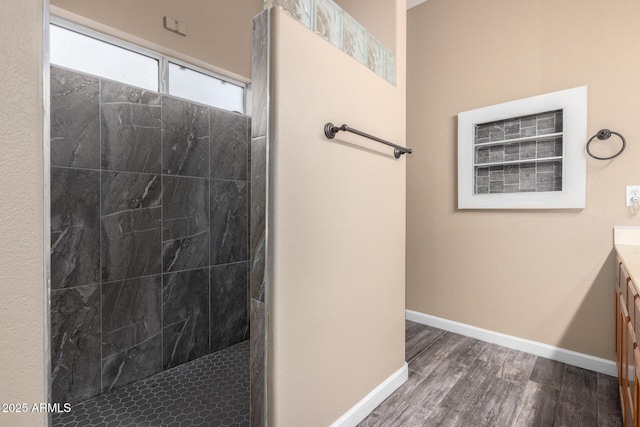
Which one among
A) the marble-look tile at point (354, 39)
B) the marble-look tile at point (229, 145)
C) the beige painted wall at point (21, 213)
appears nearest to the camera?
the beige painted wall at point (21, 213)

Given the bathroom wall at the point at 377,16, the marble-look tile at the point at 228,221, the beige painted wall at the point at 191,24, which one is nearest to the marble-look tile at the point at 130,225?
the marble-look tile at the point at 228,221

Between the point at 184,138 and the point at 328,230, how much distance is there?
53.1 inches

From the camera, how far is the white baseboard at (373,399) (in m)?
1.46

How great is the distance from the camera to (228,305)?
240 centimetres

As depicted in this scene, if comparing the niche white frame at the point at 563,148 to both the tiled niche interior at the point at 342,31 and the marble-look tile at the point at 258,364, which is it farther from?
the marble-look tile at the point at 258,364

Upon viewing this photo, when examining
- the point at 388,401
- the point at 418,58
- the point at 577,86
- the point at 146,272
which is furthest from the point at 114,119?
the point at 577,86

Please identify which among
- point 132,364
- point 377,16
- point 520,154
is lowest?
point 132,364

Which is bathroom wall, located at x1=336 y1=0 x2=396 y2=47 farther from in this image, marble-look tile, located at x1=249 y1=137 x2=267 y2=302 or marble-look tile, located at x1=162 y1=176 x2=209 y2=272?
marble-look tile, located at x1=162 y1=176 x2=209 y2=272

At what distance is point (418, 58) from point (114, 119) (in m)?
2.30

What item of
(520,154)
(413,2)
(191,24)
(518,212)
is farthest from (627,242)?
(191,24)

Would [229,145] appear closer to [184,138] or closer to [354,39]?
[184,138]

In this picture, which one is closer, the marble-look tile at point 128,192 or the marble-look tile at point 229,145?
the marble-look tile at point 128,192

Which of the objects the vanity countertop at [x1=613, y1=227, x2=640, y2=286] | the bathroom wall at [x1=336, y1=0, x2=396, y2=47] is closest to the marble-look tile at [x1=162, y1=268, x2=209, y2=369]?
the bathroom wall at [x1=336, y1=0, x2=396, y2=47]

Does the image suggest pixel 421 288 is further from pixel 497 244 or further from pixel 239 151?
pixel 239 151
